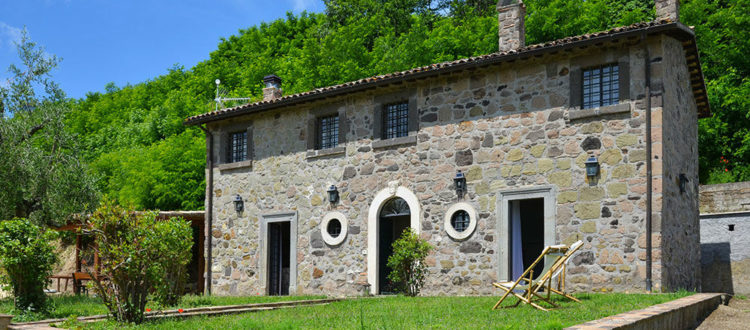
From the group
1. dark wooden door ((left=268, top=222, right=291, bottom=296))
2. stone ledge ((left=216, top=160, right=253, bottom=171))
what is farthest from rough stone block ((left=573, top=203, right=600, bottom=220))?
stone ledge ((left=216, top=160, right=253, bottom=171))

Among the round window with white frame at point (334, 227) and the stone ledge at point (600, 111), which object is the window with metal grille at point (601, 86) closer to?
the stone ledge at point (600, 111)

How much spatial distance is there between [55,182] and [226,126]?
4.44 m

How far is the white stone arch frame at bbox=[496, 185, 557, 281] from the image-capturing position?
468 inches

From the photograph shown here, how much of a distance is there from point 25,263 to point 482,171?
7625 mm

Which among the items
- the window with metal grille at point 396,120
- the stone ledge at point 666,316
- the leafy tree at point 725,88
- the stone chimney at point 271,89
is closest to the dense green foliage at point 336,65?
the leafy tree at point 725,88

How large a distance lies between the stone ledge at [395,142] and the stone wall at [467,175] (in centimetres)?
6

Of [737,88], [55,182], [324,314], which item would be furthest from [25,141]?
[737,88]

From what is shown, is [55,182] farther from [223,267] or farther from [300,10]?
[300,10]

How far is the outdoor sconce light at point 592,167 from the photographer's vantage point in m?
11.5

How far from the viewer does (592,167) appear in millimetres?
11484

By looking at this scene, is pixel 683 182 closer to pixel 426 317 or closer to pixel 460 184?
pixel 460 184

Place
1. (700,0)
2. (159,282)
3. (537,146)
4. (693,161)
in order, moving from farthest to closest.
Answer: (700,0) < (693,161) < (537,146) < (159,282)

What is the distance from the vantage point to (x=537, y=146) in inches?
481

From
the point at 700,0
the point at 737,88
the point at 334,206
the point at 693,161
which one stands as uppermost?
the point at 700,0
